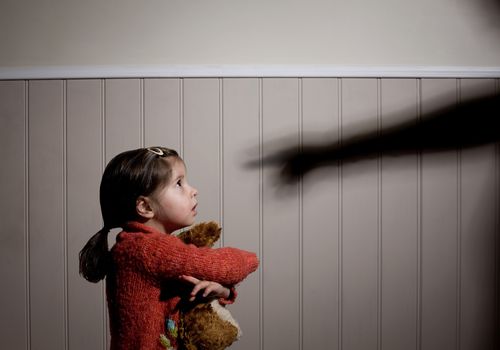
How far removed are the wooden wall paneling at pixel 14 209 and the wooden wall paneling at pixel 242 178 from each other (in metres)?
0.76

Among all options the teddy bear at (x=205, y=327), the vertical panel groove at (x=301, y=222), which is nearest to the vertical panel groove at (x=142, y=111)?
the vertical panel groove at (x=301, y=222)

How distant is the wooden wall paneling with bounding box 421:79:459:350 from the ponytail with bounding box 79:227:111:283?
3.84ft

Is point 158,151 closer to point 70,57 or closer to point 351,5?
point 70,57

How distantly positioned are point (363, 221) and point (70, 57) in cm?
129

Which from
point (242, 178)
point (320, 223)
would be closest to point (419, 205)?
point (320, 223)

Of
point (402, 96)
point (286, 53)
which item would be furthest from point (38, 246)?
point (402, 96)

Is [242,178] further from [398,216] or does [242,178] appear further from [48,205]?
[48,205]

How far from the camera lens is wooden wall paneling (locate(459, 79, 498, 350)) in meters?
1.36

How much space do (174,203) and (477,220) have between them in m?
1.25

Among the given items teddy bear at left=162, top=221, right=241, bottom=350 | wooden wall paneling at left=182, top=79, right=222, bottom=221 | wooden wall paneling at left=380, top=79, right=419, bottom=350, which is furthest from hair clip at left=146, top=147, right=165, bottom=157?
wooden wall paneling at left=380, top=79, right=419, bottom=350

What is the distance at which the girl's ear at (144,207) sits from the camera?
0.67m

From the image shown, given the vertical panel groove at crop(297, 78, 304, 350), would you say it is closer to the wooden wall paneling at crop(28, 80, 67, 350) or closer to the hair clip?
the hair clip

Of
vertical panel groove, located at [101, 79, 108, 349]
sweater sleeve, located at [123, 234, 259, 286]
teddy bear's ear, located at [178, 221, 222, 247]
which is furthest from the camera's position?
vertical panel groove, located at [101, 79, 108, 349]

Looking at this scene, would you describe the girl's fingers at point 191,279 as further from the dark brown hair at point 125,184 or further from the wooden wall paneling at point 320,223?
the wooden wall paneling at point 320,223
